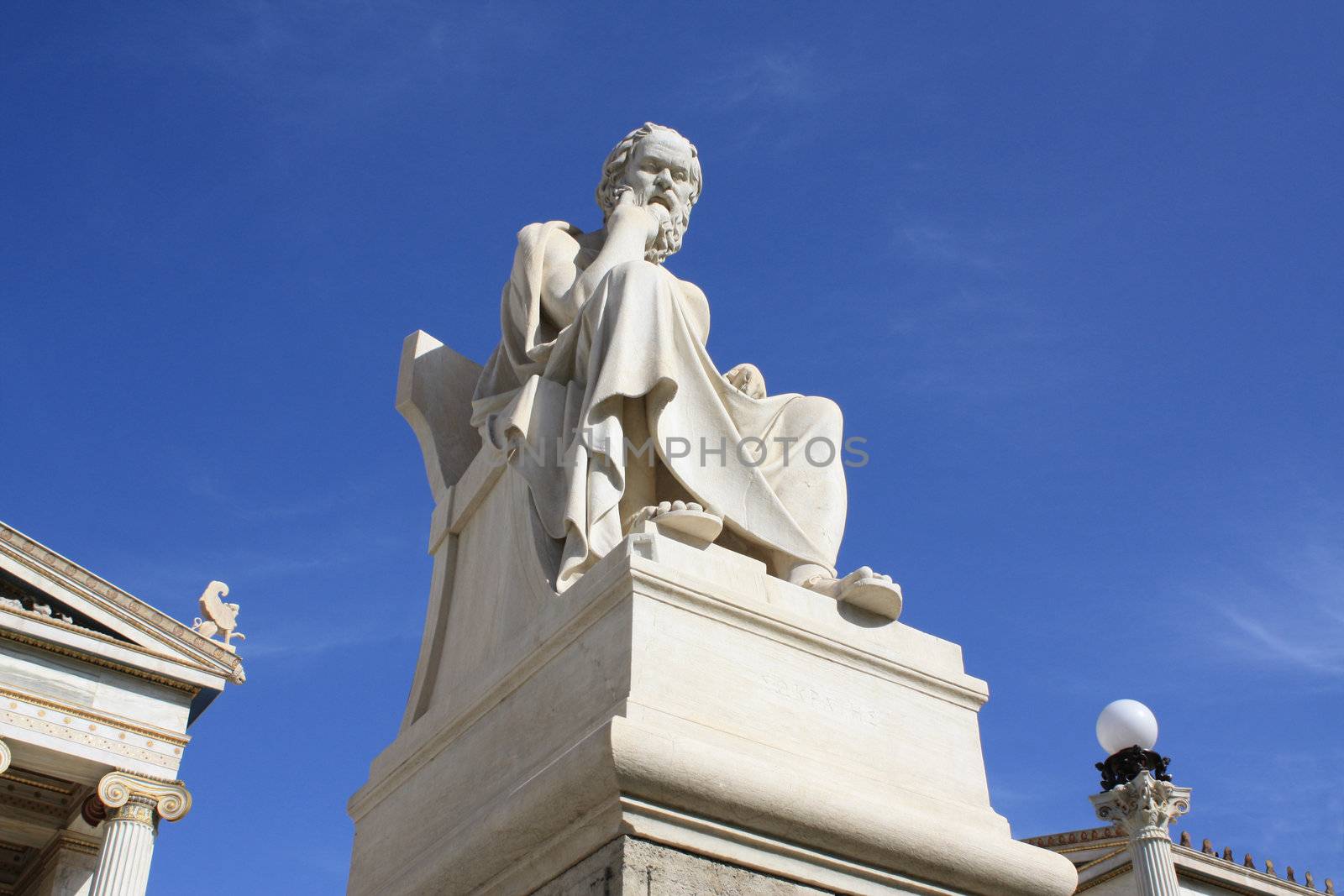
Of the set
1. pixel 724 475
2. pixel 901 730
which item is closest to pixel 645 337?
pixel 724 475

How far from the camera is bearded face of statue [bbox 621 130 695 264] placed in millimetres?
5855

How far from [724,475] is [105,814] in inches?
616

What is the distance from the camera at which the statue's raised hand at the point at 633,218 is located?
18.1 feet

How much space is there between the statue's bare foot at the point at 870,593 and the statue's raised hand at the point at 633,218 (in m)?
1.92

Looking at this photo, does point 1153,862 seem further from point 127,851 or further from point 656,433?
point 127,851

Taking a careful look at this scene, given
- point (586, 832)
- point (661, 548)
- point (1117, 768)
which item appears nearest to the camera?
point (586, 832)

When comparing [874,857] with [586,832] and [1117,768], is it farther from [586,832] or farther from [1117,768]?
[1117,768]

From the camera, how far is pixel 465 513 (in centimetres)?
534

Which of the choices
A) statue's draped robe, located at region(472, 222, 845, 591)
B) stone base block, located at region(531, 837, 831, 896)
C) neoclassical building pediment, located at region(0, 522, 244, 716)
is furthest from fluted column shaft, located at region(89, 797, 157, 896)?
stone base block, located at region(531, 837, 831, 896)

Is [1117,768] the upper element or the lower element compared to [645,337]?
upper

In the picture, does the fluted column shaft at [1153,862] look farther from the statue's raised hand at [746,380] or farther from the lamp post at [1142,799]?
the statue's raised hand at [746,380]

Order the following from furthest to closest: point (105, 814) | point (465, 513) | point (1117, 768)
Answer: point (105, 814) < point (1117, 768) < point (465, 513)

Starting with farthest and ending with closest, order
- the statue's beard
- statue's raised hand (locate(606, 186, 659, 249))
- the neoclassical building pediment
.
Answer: the neoclassical building pediment, the statue's beard, statue's raised hand (locate(606, 186, 659, 249))

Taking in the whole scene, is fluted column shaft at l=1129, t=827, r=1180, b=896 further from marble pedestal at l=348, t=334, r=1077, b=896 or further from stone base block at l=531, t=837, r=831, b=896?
stone base block at l=531, t=837, r=831, b=896
